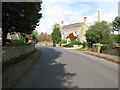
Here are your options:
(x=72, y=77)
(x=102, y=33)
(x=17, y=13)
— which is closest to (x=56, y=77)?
(x=72, y=77)

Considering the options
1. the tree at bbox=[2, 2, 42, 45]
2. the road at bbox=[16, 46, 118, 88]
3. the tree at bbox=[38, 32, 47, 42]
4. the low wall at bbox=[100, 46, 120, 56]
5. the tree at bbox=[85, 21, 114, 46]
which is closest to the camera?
the road at bbox=[16, 46, 118, 88]

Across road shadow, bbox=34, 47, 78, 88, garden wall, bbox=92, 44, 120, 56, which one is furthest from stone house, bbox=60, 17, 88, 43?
road shadow, bbox=34, 47, 78, 88

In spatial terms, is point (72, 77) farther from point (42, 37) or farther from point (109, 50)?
point (42, 37)

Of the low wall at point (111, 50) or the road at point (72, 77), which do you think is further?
the low wall at point (111, 50)

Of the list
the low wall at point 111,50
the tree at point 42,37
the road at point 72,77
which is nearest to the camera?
the road at point 72,77

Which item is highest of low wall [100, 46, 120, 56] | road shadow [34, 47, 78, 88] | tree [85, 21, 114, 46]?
tree [85, 21, 114, 46]

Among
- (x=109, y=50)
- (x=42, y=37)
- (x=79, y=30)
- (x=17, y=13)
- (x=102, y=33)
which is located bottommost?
(x=109, y=50)

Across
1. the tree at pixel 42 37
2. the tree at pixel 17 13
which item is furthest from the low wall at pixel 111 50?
the tree at pixel 42 37

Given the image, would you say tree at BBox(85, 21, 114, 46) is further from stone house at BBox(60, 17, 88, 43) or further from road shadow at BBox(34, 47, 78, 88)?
road shadow at BBox(34, 47, 78, 88)

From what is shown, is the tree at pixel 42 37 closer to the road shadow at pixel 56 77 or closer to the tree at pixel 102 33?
the tree at pixel 102 33

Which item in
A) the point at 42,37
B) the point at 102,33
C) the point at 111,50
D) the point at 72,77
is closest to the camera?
the point at 72,77

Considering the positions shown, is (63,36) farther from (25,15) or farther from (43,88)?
(43,88)

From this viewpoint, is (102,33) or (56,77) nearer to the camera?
(56,77)

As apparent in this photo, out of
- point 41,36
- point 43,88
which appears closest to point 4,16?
point 43,88
